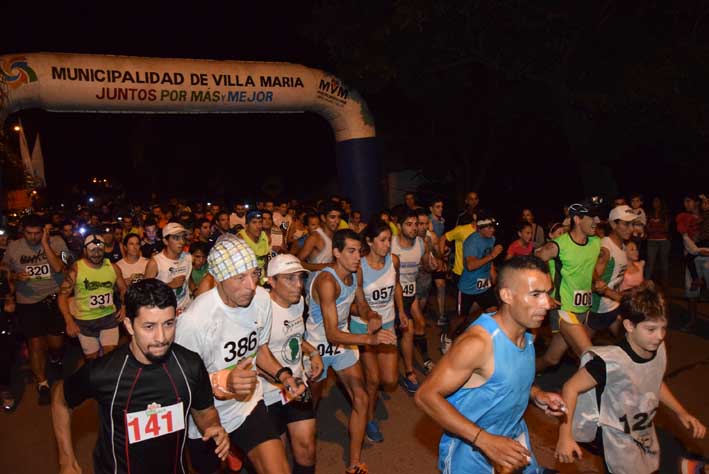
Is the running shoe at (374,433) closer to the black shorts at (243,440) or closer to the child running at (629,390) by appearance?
the black shorts at (243,440)

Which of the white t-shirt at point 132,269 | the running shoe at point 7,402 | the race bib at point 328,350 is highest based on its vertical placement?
the white t-shirt at point 132,269

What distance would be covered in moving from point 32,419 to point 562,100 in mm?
12405

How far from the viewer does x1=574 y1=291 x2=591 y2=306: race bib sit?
5793 mm

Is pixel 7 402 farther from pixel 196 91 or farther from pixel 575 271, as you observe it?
pixel 196 91

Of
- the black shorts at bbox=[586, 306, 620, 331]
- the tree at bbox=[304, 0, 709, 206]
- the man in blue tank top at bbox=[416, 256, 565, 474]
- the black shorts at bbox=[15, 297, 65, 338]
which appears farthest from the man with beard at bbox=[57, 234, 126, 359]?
the tree at bbox=[304, 0, 709, 206]

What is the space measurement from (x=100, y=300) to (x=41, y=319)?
3.79 feet

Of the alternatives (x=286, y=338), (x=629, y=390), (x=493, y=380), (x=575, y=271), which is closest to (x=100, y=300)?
(x=286, y=338)

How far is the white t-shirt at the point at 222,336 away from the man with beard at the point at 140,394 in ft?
2.26

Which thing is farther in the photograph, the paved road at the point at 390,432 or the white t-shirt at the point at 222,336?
the paved road at the point at 390,432

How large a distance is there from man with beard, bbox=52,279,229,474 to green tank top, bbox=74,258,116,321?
3606 mm

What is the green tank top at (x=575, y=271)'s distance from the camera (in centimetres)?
575

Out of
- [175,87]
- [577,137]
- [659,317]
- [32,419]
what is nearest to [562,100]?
[577,137]

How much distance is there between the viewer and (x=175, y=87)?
474 inches

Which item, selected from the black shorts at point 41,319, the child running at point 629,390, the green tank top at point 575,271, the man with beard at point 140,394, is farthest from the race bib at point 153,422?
the black shorts at point 41,319
